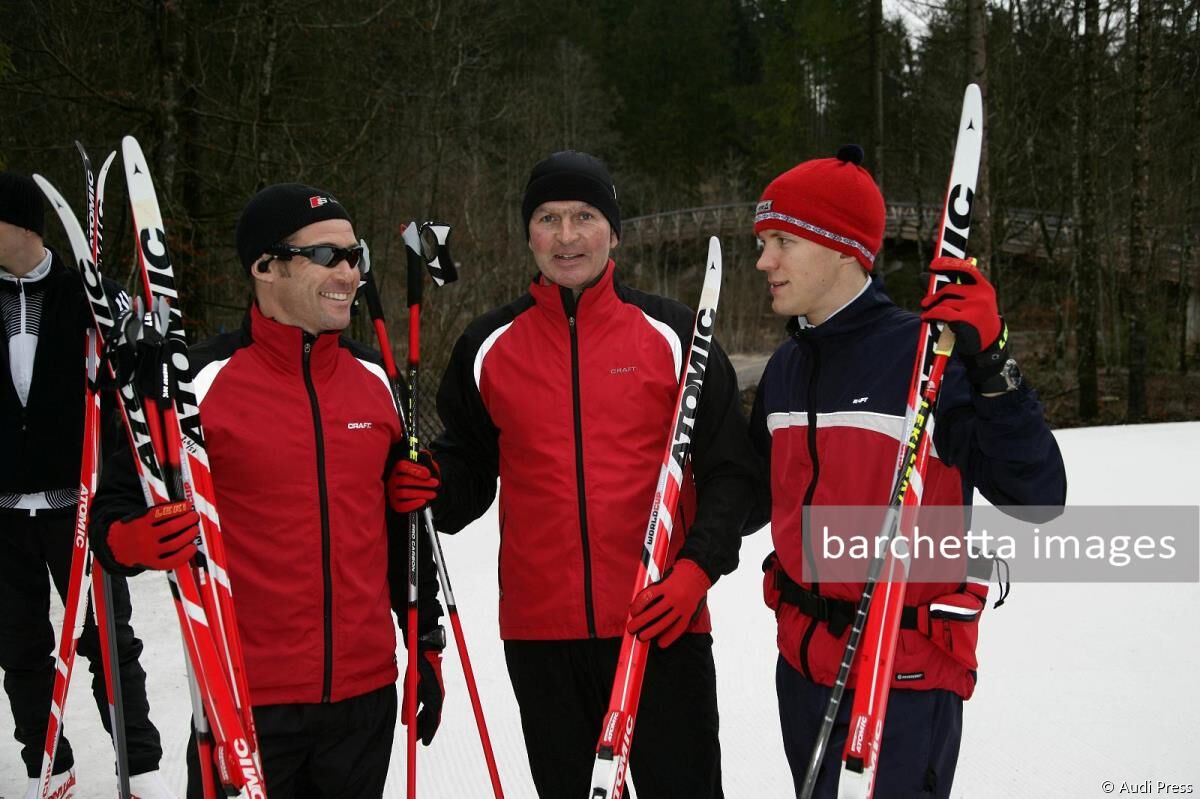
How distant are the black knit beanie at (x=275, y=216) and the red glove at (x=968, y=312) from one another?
52.5 inches

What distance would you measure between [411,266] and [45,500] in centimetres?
145

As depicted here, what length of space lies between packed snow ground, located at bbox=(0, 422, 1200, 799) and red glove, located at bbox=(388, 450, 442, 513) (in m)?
1.30

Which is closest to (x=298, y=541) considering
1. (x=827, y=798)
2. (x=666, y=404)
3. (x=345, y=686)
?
(x=345, y=686)

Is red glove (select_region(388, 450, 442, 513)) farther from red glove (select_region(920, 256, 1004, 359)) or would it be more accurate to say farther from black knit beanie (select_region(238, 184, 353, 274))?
red glove (select_region(920, 256, 1004, 359))

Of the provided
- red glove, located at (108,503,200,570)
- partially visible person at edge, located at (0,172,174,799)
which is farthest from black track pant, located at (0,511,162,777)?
red glove, located at (108,503,200,570)

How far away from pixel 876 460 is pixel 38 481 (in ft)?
8.37

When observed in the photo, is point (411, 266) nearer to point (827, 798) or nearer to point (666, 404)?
point (666, 404)

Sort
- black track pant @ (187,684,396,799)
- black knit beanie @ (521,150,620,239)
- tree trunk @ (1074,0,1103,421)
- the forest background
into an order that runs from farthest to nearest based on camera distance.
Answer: tree trunk @ (1074,0,1103,421) → the forest background → black knit beanie @ (521,150,620,239) → black track pant @ (187,684,396,799)

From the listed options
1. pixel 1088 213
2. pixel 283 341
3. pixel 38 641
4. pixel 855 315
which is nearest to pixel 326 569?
pixel 283 341

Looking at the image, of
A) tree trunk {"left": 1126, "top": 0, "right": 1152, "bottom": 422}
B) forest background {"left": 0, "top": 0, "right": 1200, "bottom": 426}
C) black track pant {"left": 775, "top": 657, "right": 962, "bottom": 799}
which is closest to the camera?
black track pant {"left": 775, "top": 657, "right": 962, "bottom": 799}

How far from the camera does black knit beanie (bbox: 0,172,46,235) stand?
2.74 m

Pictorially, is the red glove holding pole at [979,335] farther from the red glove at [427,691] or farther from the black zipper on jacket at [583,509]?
the red glove at [427,691]

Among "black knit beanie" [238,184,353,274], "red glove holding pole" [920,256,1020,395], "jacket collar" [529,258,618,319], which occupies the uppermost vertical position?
"black knit beanie" [238,184,353,274]

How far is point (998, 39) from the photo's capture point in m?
14.0
